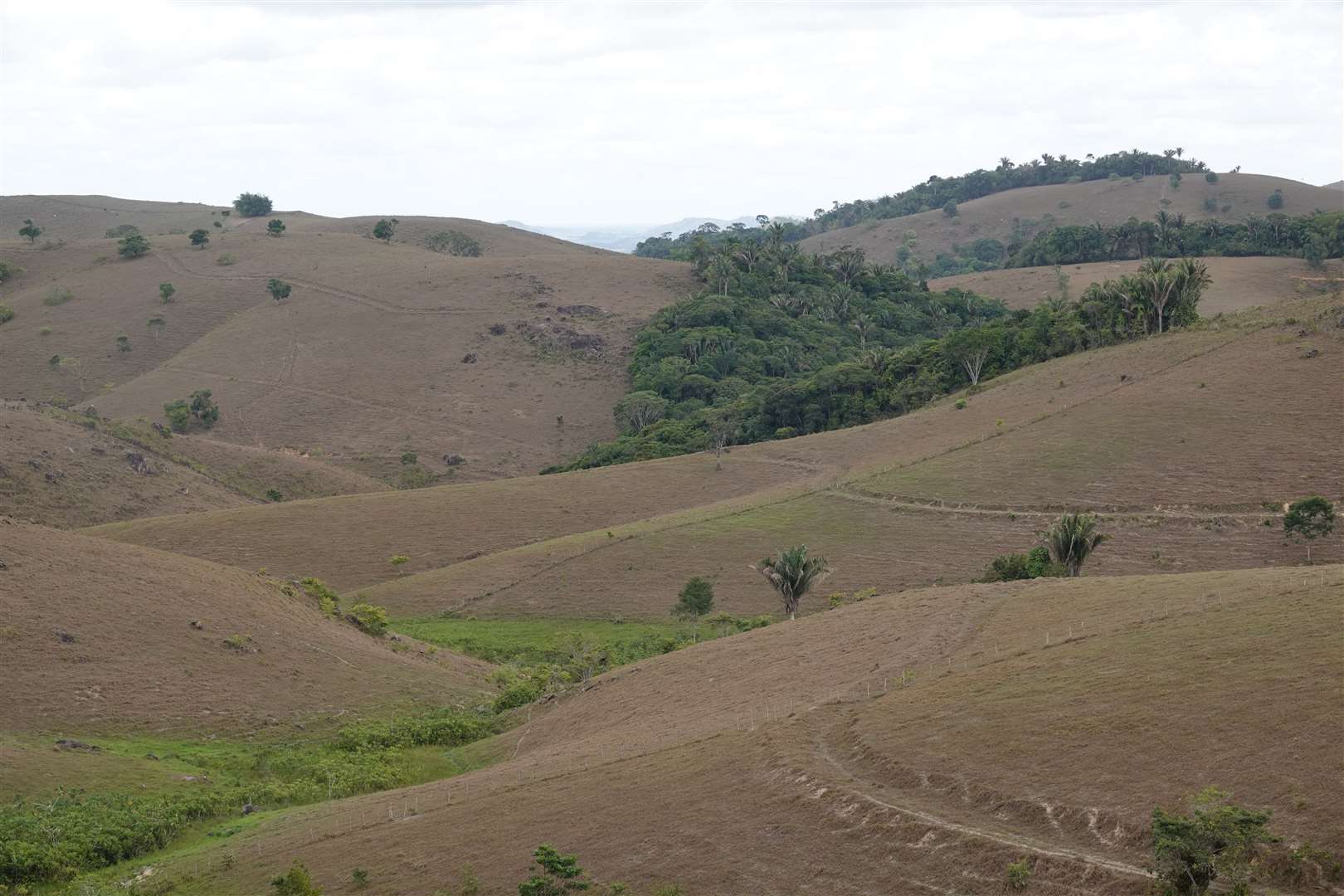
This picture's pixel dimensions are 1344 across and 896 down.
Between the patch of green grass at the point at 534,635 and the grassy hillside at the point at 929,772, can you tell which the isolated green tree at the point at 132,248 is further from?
the grassy hillside at the point at 929,772

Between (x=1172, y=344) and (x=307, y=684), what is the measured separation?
61136 millimetres

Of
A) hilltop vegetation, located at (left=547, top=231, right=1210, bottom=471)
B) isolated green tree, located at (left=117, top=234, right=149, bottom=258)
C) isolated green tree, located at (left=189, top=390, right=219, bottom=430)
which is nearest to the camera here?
hilltop vegetation, located at (left=547, top=231, right=1210, bottom=471)

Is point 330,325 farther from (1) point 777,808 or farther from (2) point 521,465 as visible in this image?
(1) point 777,808

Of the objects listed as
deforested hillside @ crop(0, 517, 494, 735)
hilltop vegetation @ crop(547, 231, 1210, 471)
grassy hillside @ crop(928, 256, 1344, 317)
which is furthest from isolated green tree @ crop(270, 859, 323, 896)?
grassy hillside @ crop(928, 256, 1344, 317)

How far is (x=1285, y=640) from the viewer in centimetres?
2892

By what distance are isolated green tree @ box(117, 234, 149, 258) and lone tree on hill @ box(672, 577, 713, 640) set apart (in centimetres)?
12702

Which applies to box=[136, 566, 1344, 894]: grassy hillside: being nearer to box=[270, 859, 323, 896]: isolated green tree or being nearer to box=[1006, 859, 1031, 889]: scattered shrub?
box=[1006, 859, 1031, 889]: scattered shrub

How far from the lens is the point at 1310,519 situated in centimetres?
5694

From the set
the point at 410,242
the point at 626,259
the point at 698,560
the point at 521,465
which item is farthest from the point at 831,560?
the point at 410,242

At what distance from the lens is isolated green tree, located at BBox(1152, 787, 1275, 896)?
20.3m

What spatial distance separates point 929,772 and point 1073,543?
26.0 m

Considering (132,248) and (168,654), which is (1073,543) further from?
(132,248)

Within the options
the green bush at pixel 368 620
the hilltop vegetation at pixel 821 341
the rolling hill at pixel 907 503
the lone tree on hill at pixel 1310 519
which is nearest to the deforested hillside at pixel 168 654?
the green bush at pixel 368 620

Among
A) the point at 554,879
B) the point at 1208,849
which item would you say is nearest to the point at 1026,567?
the point at 554,879
